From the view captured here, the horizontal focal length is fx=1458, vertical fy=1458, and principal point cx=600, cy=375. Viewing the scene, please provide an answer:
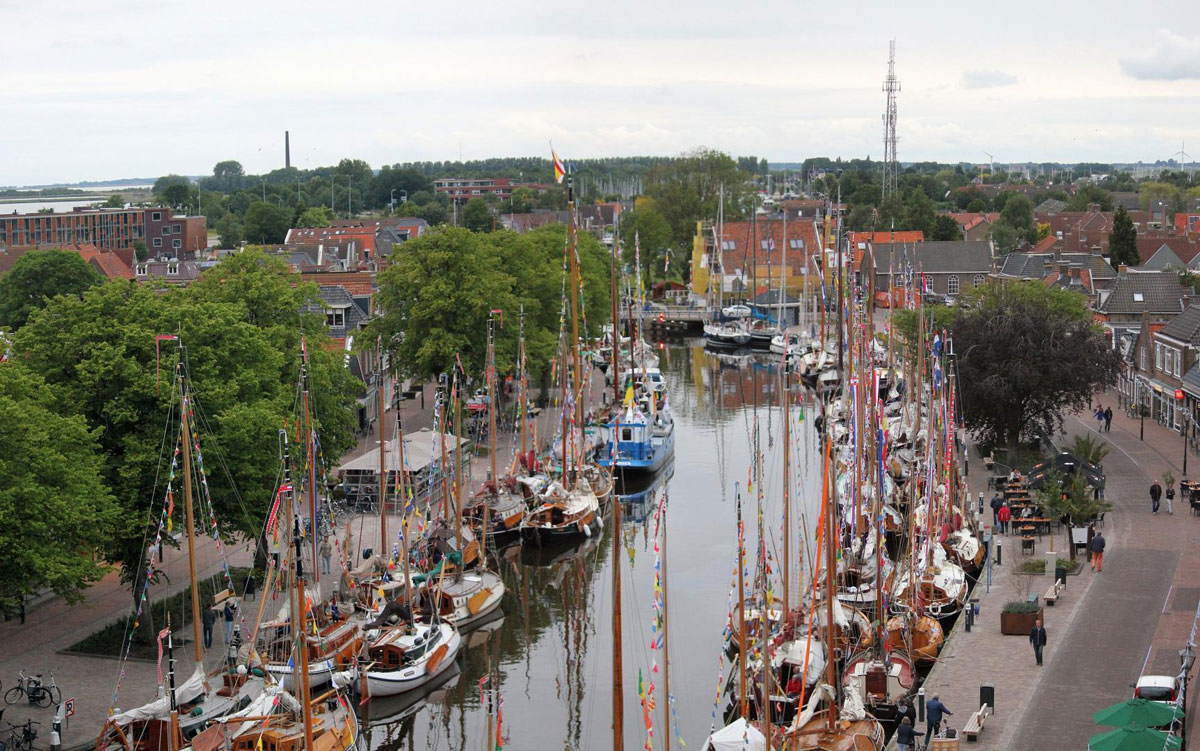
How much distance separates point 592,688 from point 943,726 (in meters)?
9.87

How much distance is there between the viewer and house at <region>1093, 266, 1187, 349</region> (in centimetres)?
7356

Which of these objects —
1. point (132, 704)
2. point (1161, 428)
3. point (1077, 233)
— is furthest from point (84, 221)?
point (132, 704)

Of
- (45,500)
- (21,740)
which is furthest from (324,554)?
(21,740)

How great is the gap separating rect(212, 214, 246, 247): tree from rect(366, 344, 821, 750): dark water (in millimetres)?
118815

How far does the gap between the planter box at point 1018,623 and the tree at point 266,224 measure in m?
138

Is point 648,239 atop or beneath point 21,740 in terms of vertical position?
atop

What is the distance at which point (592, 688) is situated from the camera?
36.6 metres

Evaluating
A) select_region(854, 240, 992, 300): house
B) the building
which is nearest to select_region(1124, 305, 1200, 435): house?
select_region(854, 240, 992, 300): house

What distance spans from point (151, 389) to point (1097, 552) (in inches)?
1038

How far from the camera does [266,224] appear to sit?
166 meters

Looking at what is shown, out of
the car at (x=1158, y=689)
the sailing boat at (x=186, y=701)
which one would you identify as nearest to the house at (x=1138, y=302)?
the car at (x=1158, y=689)

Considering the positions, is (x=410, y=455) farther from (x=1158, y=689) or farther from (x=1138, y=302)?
(x=1138, y=302)

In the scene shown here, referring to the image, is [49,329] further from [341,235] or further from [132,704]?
[341,235]

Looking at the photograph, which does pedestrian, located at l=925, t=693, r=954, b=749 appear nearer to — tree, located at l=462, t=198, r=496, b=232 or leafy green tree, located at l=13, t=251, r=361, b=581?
leafy green tree, located at l=13, t=251, r=361, b=581
